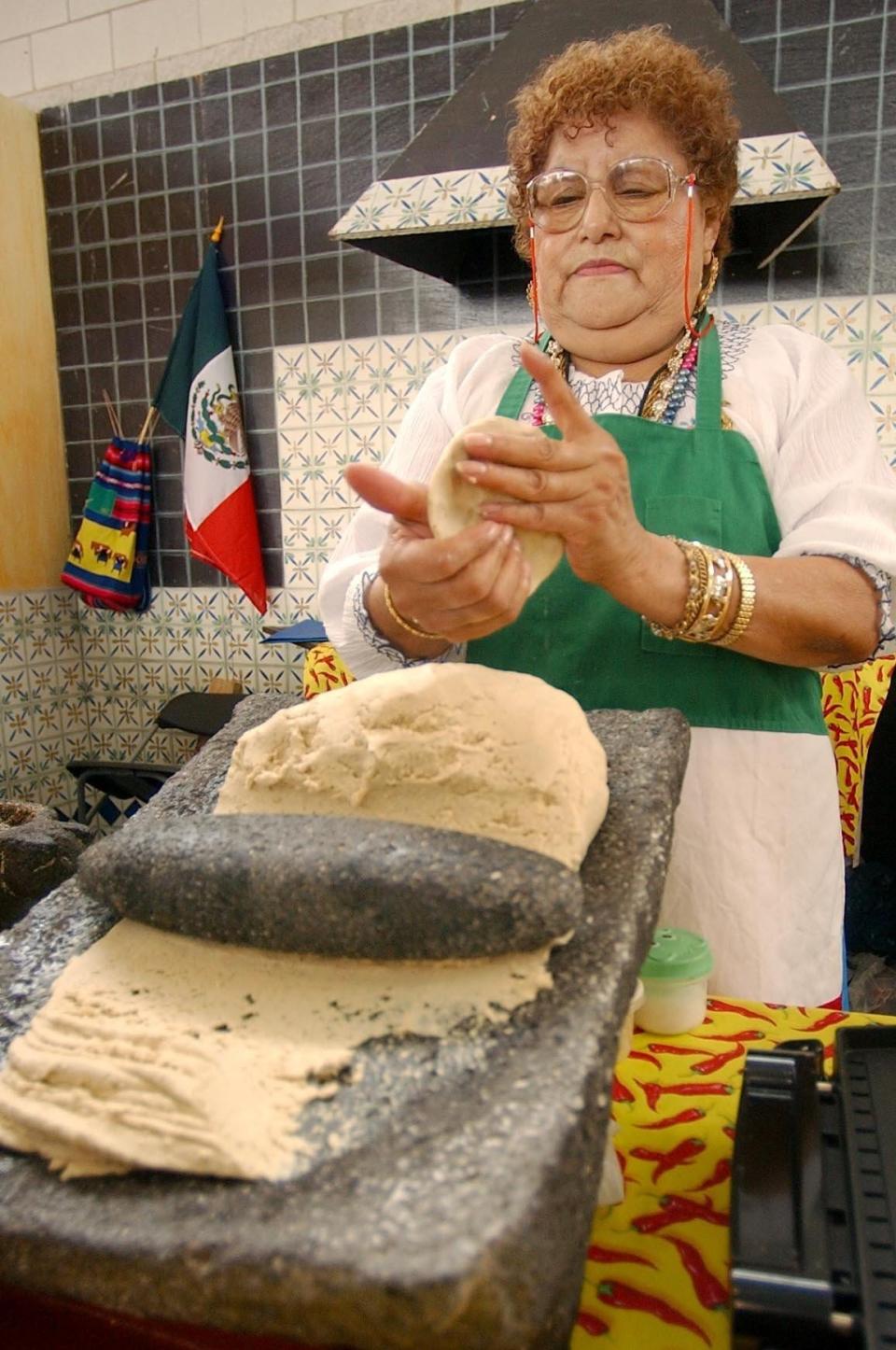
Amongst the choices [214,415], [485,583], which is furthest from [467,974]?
[214,415]

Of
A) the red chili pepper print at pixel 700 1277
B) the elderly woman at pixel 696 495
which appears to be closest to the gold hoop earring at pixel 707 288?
the elderly woman at pixel 696 495

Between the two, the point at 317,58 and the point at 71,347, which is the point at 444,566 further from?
the point at 71,347

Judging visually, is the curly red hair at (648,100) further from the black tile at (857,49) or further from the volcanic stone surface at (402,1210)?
the black tile at (857,49)

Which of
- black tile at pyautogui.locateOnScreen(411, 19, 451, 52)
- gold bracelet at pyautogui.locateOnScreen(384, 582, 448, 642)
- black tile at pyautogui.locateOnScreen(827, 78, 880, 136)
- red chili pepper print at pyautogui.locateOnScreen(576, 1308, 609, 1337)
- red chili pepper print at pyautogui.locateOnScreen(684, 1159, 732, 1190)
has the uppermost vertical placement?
black tile at pyautogui.locateOnScreen(411, 19, 451, 52)

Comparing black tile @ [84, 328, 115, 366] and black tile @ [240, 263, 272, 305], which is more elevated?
black tile @ [240, 263, 272, 305]

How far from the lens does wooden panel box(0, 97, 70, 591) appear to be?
9.73ft

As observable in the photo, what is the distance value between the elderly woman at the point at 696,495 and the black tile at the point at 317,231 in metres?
1.71

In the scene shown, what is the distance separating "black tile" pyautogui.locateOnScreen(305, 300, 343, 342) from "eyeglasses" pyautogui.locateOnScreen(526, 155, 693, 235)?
69.4 inches

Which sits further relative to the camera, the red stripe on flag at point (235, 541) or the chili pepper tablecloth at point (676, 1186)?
the red stripe on flag at point (235, 541)

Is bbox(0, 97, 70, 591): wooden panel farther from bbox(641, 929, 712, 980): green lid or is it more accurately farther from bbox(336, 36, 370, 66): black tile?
bbox(641, 929, 712, 980): green lid

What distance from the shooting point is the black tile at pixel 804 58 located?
7.28 feet

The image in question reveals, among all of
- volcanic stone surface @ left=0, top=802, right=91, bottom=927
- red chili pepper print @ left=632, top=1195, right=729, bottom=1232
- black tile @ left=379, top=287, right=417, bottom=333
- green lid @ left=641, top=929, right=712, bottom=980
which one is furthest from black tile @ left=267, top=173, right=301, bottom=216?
red chili pepper print @ left=632, top=1195, right=729, bottom=1232

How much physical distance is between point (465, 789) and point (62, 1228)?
36cm

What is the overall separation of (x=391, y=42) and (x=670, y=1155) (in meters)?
2.81
